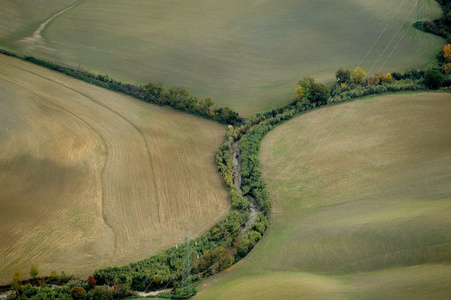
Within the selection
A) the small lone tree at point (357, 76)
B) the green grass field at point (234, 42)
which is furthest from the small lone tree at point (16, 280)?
the small lone tree at point (357, 76)

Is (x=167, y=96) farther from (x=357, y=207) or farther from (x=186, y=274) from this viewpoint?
(x=186, y=274)

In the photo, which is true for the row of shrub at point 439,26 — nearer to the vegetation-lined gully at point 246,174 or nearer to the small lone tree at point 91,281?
the vegetation-lined gully at point 246,174

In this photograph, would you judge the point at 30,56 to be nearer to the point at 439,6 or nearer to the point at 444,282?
the point at 444,282

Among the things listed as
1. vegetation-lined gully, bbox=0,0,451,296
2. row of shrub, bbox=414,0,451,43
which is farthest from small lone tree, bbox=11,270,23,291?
row of shrub, bbox=414,0,451,43

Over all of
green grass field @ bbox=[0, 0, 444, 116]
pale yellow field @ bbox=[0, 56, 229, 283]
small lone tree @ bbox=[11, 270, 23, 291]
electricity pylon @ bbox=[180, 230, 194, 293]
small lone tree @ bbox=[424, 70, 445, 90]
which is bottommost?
electricity pylon @ bbox=[180, 230, 194, 293]

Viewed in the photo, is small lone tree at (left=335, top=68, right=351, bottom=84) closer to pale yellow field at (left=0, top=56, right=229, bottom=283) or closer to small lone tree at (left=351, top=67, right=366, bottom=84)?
small lone tree at (left=351, top=67, right=366, bottom=84)

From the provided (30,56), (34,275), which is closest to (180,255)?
(34,275)

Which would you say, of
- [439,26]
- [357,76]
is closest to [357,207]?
[357,76]
